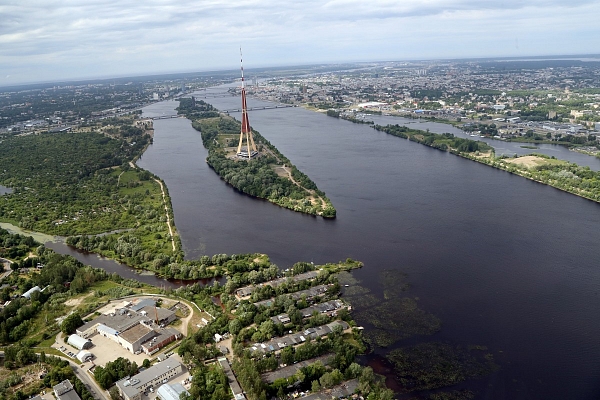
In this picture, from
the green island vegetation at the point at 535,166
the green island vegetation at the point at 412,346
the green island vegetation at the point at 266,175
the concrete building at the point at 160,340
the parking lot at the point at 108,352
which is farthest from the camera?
the green island vegetation at the point at 535,166

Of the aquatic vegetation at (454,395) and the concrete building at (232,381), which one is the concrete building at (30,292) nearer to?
the concrete building at (232,381)

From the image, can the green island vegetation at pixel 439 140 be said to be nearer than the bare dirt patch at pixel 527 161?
No

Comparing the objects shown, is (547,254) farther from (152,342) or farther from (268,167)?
(268,167)

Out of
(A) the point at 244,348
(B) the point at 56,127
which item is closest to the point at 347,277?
(A) the point at 244,348

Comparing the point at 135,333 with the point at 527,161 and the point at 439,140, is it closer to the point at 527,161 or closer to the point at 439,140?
the point at 527,161

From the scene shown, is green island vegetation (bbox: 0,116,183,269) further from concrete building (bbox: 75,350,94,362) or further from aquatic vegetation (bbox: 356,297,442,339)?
aquatic vegetation (bbox: 356,297,442,339)

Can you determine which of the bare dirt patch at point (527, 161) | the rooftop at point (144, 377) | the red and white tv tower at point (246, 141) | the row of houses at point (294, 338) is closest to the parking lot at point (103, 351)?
the rooftop at point (144, 377)

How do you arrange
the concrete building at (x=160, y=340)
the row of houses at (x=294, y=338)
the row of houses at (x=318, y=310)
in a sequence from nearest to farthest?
the row of houses at (x=294, y=338), the concrete building at (x=160, y=340), the row of houses at (x=318, y=310)
